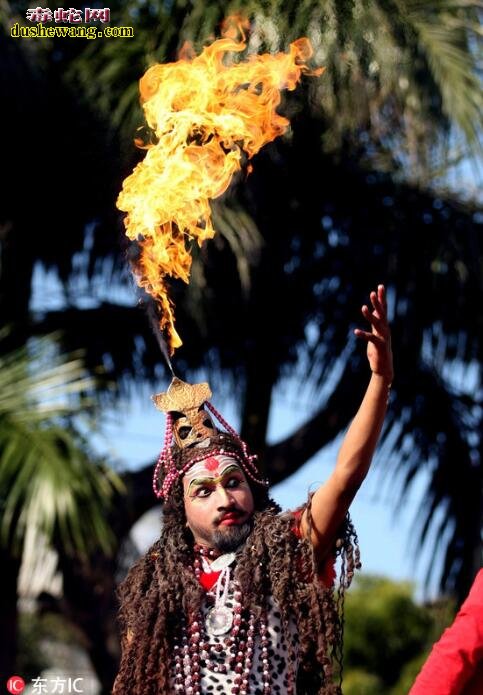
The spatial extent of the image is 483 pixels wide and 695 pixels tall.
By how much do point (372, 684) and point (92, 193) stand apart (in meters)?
10.6

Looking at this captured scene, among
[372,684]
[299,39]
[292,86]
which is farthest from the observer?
[372,684]

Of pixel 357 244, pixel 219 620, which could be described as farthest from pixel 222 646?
pixel 357 244

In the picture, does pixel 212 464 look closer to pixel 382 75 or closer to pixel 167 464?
pixel 167 464

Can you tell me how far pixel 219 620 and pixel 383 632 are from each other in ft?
52.1

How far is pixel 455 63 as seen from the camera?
28.9 feet

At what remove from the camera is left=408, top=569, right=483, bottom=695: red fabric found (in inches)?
144

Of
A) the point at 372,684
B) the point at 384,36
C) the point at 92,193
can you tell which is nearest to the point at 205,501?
the point at 384,36

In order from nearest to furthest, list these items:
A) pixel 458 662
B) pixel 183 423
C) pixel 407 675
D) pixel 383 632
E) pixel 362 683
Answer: pixel 458 662 → pixel 183 423 → pixel 407 675 → pixel 362 683 → pixel 383 632

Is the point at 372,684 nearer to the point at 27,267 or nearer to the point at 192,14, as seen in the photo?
the point at 27,267

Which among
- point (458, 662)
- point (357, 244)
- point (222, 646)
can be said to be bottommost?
point (458, 662)

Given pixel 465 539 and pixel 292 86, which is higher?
pixel 292 86

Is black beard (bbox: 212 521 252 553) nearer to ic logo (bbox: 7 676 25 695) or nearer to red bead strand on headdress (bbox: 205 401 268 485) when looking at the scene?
red bead strand on headdress (bbox: 205 401 268 485)

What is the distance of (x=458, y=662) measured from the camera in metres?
3.66

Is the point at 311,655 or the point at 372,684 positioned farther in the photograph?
the point at 372,684
